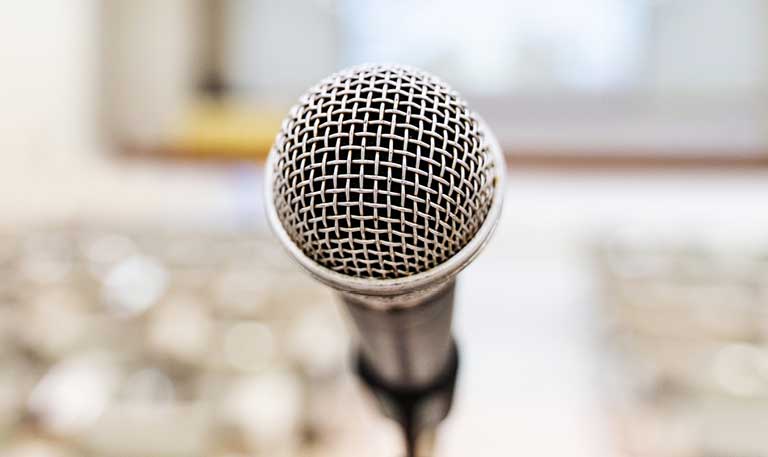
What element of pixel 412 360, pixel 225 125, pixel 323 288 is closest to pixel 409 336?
pixel 412 360

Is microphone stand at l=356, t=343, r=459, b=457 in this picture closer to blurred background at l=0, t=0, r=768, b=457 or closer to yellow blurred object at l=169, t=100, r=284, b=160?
blurred background at l=0, t=0, r=768, b=457

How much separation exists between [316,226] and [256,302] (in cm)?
161

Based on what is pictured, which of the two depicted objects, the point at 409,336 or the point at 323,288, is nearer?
the point at 409,336

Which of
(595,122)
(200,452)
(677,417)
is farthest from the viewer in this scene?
(595,122)

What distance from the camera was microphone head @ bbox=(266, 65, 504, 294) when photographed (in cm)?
31

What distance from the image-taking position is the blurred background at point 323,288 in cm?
134

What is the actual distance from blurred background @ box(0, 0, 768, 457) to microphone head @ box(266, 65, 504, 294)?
1.40 feet

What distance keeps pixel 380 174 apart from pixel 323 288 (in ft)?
5.29

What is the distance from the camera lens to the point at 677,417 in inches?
51.5

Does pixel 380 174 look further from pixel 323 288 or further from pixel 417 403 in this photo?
pixel 323 288

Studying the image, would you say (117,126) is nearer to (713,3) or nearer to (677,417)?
(677,417)

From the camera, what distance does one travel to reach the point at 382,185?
312 mm

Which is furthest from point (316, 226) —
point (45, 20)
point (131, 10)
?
point (131, 10)

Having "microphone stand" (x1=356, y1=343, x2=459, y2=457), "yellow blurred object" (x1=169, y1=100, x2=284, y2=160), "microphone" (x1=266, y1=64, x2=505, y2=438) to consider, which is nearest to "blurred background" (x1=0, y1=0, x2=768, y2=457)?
"yellow blurred object" (x1=169, y1=100, x2=284, y2=160)
